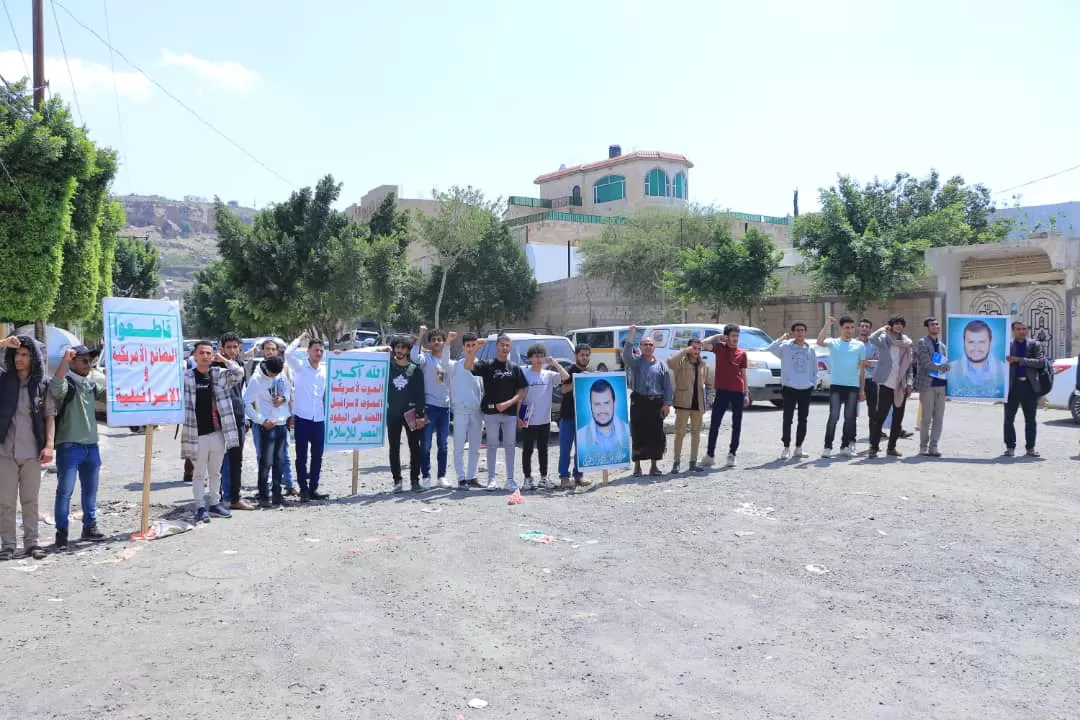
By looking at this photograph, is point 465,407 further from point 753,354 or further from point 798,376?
point 753,354

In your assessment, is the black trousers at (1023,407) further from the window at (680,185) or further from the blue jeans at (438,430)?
the window at (680,185)

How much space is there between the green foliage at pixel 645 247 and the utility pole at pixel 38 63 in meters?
26.4

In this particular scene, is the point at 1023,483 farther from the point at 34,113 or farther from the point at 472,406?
the point at 34,113

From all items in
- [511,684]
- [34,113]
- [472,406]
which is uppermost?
[34,113]

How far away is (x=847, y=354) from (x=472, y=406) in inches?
202

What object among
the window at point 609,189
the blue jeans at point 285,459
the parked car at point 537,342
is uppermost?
the window at point 609,189

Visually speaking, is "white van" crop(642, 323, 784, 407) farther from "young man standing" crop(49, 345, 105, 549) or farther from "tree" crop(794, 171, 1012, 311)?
"young man standing" crop(49, 345, 105, 549)

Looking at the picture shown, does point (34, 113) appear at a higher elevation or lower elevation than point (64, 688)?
higher

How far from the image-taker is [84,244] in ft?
50.4

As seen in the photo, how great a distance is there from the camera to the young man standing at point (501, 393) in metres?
9.95

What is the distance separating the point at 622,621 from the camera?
5523mm

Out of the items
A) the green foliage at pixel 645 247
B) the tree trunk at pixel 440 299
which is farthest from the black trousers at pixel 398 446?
the tree trunk at pixel 440 299

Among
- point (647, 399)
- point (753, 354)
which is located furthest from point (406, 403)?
point (753, 354)

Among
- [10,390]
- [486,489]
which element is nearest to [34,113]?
[10,390]
